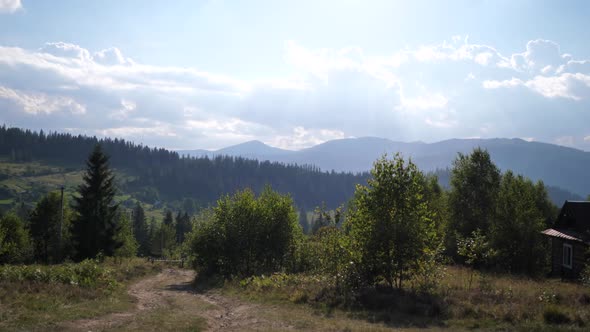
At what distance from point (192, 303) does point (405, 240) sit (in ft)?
39.8

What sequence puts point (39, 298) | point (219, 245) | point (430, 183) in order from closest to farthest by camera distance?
point (39, 298) < point (219, 245) < point (430, 183)

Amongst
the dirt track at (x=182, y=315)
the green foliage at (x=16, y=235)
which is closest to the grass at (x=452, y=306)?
the dirt track at (x=182, y=315)

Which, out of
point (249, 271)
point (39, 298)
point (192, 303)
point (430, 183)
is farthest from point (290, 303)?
point (430, 183)

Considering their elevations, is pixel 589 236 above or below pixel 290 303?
above

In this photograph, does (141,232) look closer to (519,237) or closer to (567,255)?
(519,237)

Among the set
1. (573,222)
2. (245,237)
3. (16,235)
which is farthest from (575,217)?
(16,235)

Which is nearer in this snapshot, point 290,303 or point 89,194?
point 290,303

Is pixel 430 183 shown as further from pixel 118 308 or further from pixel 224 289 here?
pixel 118 308

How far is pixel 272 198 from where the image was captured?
41250 mm

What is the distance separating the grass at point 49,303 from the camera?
14735 mm

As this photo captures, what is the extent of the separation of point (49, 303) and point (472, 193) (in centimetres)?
4870

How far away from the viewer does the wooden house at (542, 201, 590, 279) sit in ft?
110

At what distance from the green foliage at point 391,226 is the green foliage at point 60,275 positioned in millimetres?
15170

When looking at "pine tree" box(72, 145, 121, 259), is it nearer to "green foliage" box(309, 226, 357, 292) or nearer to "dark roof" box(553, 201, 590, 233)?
"green foliage" box(309, 226, 357, 292)
